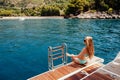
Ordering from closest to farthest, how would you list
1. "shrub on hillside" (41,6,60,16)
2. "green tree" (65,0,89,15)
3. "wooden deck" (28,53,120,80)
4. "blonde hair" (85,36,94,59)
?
"wooden deck" (28,53,120,80) < "blonde hair" (85,36,94,59) < "green tree" (65,0,89,15) < "shrub on hillside" (41,6,60,16)

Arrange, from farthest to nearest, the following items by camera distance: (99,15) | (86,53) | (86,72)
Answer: (99,15), (86,53), (86,72)

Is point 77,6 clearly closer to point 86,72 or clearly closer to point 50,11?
point 50,11

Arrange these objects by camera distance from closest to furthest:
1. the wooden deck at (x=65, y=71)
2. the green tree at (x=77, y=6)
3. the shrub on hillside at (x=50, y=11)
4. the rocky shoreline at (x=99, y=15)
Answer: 1. the wooden deck at (x=65, y=71)
2. the rocky shoreline at (x=99, y=15)
3. the green tree at (x=77, y=6)
4. the shrub on hillside at (x=50, y=11)

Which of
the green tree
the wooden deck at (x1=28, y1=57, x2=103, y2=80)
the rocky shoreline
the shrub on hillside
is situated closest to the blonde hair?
the wooden deck at (x1=28, y1=57, x2=103, y2=80)

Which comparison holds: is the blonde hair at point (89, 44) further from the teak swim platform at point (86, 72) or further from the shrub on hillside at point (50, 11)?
the shrub on hillside at point (50, 11)

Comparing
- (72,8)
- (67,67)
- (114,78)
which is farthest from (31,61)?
(72,8)

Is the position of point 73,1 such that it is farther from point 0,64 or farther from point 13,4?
point 13,4

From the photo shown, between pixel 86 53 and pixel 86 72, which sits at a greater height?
pixel 86 53

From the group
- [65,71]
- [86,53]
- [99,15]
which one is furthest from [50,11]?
Answer: [65,71]

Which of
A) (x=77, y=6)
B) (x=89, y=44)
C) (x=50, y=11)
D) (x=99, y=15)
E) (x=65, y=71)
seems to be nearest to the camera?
(x=89, y=44)

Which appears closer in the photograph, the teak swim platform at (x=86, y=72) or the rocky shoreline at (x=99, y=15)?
the teak swim platform at (x=86, y=72)

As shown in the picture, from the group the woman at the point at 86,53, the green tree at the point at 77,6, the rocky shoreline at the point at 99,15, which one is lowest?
the rocky shoreline at the point at 99,15

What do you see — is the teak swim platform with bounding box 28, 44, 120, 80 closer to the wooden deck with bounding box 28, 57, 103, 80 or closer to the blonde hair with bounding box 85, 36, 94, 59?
the wooden deck with bounding box 28, 57, 103, 80

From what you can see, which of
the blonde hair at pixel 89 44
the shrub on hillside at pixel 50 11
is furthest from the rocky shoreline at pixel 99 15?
the blonde hair at pixel 89 44
